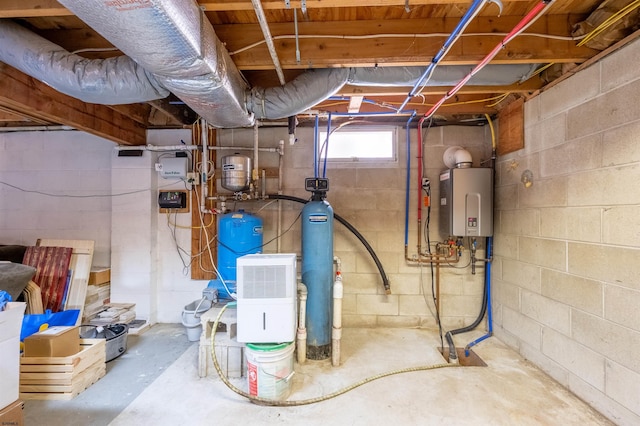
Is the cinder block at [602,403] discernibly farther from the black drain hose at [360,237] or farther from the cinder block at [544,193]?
the black drain hose at [360,237]

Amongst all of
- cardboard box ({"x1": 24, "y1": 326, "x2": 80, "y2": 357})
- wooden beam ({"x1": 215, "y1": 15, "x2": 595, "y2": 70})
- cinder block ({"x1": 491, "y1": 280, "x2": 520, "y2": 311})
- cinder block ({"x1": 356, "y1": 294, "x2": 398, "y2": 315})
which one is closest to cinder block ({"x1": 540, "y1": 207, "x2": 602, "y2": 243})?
cinder block ({"x1": 491, "y1": 280, "x2": 520, "y2": 311})

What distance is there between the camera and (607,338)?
1661 millimetres

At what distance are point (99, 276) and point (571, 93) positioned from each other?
4.33 metres

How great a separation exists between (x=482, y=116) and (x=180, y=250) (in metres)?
3.43

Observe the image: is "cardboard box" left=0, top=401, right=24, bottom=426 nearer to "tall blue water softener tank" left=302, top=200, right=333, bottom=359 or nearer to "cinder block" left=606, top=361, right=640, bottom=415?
"tall blue water softener tank" left=302, top=200, right=333, bottom=359

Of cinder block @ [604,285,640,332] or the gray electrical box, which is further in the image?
the gray electrical box

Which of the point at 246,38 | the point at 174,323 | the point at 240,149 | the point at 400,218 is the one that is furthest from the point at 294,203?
the point at 174,323

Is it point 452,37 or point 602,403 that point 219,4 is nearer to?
point 452,37

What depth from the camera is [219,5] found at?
136 cm

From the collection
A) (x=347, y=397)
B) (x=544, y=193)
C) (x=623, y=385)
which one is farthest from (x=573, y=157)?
(x=347, y=397)

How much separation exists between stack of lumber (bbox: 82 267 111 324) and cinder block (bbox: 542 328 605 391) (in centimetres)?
393

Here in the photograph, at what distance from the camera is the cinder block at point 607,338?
153 centimetres

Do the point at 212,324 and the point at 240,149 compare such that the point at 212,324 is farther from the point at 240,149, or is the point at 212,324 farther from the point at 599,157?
the point at 599,157

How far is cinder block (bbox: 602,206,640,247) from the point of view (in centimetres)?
151
